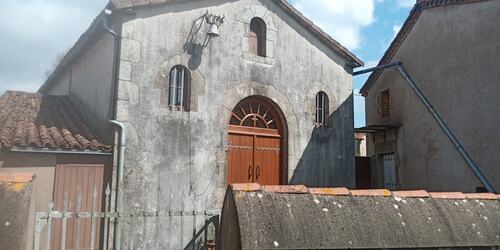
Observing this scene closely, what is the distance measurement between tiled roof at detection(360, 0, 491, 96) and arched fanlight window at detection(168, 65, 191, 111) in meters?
7.80

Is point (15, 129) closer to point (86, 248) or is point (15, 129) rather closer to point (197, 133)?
point (86, 248)

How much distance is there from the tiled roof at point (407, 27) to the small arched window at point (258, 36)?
5.45 metres

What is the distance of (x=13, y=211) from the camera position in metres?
3.27

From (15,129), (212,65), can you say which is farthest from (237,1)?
(15,129)

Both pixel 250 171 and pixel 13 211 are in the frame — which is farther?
pixel 250 171

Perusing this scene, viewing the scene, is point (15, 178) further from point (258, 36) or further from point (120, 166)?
point (258, 36)

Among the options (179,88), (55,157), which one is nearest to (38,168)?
(55,157)

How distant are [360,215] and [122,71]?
20.6 feet

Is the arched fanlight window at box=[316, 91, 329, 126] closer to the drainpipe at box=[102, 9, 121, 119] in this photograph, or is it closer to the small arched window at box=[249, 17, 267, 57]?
the small arched window at box=[249, 17, 267, 57]

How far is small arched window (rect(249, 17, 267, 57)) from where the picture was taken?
34.3ft

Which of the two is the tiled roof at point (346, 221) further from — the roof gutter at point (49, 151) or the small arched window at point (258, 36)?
Result: the small arched window at point (258, 36)

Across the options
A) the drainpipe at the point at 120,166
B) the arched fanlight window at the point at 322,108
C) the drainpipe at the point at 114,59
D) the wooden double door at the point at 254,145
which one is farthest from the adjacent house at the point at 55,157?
the arched fanlight window at the point at 322,108

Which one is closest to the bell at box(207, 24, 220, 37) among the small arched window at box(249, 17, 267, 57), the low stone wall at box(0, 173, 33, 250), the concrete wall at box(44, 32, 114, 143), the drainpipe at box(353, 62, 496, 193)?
the small arched window at box(249, 17, 267, 57)

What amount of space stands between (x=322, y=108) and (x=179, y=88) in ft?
13.5
